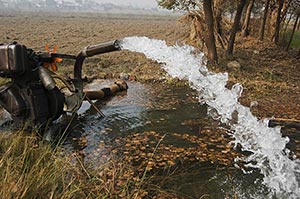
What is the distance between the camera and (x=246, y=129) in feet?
22.6

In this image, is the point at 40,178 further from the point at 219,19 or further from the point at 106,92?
the point at 219,19

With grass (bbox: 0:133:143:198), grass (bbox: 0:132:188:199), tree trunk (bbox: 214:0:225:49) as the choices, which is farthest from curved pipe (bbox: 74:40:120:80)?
tree trunk (bbox: 214:0:225:49)

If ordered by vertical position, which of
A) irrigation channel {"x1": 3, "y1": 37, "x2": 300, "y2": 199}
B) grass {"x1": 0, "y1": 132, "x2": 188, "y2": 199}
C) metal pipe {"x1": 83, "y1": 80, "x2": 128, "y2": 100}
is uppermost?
grass {"x1": 0, "y1": 132, "x2": 188, "y2": 199}

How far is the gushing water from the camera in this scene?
5.06 m

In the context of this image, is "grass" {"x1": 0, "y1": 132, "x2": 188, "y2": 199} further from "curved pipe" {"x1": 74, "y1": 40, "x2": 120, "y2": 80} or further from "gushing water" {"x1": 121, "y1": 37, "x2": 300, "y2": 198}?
"curved pipe" {"x1": 74, "y1": 40, "x2": 120, "y2": 80}

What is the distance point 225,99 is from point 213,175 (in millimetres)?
3149

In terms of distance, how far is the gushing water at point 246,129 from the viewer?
506cm

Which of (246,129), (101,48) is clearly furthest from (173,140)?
(101,48)

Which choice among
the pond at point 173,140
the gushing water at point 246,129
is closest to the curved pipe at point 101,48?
the gushing water at point 246,129

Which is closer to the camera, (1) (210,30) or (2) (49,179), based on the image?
(2) (49,179)

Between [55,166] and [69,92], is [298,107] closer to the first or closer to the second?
[69,92]

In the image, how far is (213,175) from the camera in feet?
A: 17.4

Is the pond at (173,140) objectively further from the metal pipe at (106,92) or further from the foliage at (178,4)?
the foliage at (178,4)

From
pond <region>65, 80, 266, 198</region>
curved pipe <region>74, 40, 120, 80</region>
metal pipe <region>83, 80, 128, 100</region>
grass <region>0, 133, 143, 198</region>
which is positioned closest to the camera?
Result: grass <region>0, 133, 143, 198</region>
